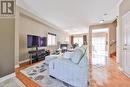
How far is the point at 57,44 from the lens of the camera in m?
10.5

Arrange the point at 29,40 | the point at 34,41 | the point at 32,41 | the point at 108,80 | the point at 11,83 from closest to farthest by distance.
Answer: the point at 11,83
the point at 108,80
the point at 29,40
the point at 32,41
the point at 34,41

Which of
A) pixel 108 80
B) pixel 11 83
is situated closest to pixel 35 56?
pixel 11 83

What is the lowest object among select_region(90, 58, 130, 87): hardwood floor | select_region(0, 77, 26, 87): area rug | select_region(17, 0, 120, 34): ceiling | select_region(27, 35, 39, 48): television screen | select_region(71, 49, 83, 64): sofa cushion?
select_region(90, 58, 130, 87): hardwood floor

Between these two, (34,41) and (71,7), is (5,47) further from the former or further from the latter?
(71,7)

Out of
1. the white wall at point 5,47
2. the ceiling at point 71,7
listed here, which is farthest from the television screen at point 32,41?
the white wall at point 5,47

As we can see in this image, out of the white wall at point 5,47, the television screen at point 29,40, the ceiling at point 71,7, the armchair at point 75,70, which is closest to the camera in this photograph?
the armchair at point 75,70

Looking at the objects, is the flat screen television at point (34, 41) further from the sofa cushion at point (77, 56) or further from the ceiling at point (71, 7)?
the sofa cushion at point (77, 56)

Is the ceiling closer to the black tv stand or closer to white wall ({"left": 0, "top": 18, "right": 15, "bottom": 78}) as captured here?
white wall ({"left": 0, "top": 18, "right": 15, "bottom": 78})

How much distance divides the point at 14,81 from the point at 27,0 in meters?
2.72

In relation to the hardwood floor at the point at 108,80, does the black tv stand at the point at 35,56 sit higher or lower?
higher

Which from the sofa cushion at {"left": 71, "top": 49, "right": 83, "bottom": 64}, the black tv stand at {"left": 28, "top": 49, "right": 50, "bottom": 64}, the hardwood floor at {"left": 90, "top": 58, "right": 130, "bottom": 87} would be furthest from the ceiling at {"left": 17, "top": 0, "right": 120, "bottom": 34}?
the hardwood floor at {"left": 90, "top": 58, "right": 130, "bottom": 87}

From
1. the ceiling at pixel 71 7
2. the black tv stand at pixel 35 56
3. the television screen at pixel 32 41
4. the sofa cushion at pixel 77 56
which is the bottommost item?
the black tv stand at pixel 35 56

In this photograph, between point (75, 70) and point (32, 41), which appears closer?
point (75, 70)

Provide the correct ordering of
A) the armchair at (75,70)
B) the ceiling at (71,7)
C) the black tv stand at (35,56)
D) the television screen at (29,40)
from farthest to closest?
the black tv stand at (35,56) < the television screen at (29,40) < the ceiling at (71,7) < the armchair at (75,70)
